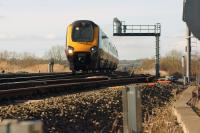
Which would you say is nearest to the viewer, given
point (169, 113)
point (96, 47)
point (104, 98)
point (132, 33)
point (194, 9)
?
point (194, 9)

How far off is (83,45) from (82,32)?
0.91m

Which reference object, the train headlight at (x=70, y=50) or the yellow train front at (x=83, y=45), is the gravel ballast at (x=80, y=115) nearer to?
the yellow train front at (x=83, y=45)

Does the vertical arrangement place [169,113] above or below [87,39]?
below

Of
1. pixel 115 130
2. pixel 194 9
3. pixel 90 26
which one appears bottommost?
pixel 115 130

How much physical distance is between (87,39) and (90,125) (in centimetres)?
2057

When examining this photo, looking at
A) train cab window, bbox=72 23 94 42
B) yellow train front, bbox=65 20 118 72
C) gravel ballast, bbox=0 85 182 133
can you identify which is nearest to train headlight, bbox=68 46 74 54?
yellow train front, bbox=65 20 118 72

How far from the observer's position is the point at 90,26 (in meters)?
31.6

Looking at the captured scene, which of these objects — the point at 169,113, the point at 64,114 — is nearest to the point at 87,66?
the point at 169,113

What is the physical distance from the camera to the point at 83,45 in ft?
104

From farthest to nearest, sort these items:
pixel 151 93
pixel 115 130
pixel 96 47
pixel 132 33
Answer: pixel 132 33 → pixel 96 47 → pixel 151 93 → pixel 115 130

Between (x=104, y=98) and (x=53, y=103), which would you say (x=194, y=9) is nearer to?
(x=53, y=103)

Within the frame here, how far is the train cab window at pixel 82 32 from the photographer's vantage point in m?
31.7

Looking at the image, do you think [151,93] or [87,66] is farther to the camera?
[87,66]

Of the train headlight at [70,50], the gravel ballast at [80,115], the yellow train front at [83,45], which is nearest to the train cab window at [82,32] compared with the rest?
the yellow train front at [83,45]
